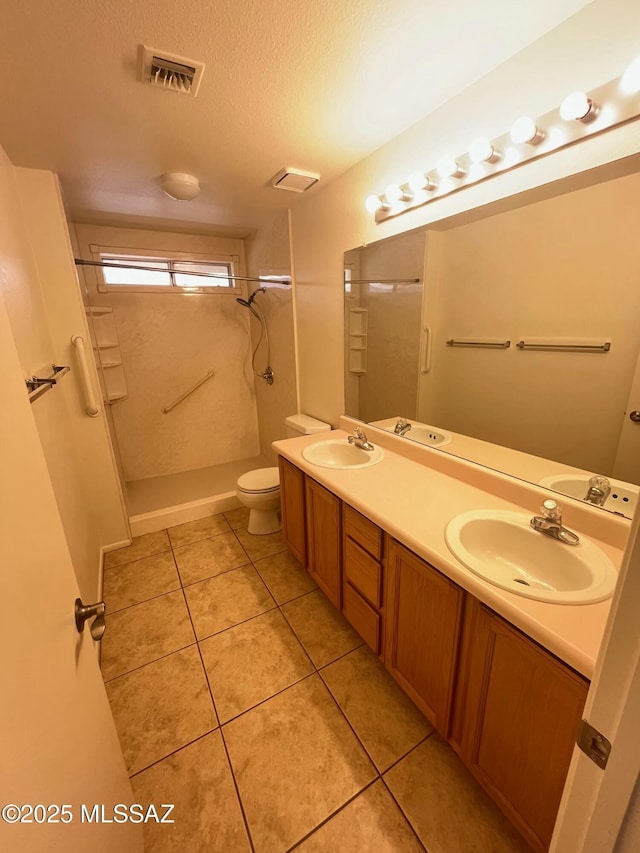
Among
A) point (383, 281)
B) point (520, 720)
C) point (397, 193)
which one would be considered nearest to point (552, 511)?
point (520, 720)

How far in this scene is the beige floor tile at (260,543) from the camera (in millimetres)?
2367

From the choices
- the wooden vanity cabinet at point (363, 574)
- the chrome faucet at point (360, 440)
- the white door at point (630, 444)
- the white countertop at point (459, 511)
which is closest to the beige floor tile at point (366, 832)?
the wooden vanity cabinet at point (363, 574)

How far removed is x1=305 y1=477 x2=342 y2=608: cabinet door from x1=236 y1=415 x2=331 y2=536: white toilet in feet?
2.07

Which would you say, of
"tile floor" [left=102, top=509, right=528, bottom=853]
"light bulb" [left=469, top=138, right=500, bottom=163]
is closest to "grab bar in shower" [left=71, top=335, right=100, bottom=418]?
"tile floor" [left=102, top=509, right=528, bottom=853]

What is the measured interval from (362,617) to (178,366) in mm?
2761

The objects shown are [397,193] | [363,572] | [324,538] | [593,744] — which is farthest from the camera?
[324,538]

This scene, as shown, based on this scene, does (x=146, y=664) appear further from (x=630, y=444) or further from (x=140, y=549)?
(x=630, y=444)

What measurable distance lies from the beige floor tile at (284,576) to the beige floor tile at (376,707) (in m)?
0.50

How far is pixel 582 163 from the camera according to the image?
101cm

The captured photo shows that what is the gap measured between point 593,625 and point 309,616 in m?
1.40

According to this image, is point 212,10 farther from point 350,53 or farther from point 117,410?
point 117,410

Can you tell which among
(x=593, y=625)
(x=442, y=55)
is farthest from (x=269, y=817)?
(x=442, y=55)

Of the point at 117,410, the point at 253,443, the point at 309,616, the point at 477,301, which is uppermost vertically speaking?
the point at 477,301

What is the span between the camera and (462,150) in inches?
51.9
